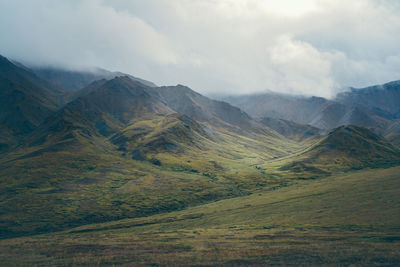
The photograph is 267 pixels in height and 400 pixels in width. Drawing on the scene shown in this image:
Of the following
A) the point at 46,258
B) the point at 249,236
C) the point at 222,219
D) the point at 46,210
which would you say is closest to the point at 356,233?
the point at 249,236

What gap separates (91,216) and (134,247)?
6753 centimetres

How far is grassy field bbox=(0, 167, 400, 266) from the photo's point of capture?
71.5 metres

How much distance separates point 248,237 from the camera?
92.6 meters

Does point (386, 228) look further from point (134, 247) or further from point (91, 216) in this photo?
point (91, 216)

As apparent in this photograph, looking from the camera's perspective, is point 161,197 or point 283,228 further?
point 161,197

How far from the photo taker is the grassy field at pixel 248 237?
235 feet

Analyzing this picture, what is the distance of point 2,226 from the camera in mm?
129250

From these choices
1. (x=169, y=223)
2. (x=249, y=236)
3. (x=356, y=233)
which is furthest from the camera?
(x=169, y=223)

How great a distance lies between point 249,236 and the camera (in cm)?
9388

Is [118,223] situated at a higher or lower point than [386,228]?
lower

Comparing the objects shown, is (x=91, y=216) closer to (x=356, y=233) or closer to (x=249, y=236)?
(x=249, y=236)

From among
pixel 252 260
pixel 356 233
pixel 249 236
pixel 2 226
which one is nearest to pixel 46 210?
pixel 2 226

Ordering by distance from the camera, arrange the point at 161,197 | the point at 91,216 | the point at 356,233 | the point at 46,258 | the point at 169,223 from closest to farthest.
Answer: the point at 46,258 → the point at 356,233 → the point at 169,223 → the point at 91,216 → the point at 161,197

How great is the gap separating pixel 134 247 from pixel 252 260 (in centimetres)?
3753
